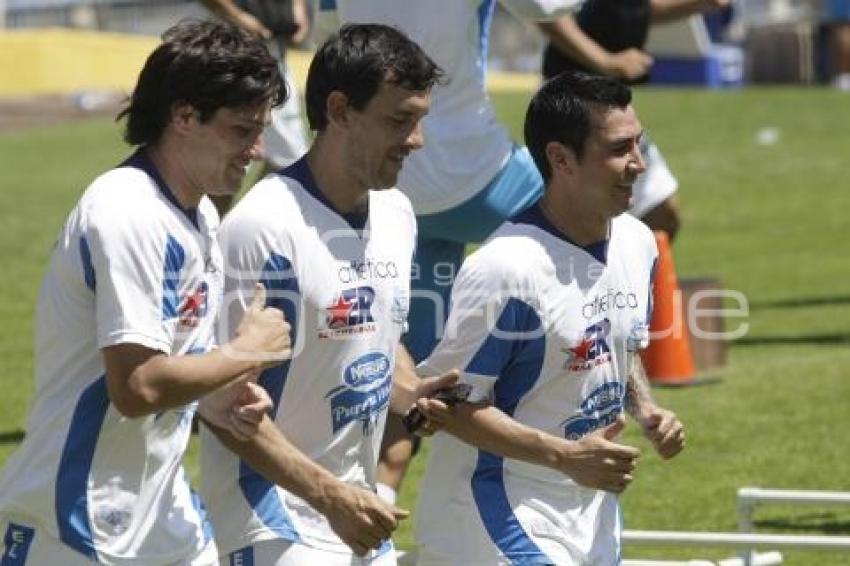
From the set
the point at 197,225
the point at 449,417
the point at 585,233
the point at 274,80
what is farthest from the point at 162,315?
the point at 585,233

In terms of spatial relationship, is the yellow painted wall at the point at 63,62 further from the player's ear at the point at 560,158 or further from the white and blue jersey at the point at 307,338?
the white and blue jersey at the point at 307,338

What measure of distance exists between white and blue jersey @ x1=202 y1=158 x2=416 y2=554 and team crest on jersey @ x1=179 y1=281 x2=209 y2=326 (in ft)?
1.06

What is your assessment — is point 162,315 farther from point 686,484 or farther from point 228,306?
point 686,484

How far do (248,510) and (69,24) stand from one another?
134 ft

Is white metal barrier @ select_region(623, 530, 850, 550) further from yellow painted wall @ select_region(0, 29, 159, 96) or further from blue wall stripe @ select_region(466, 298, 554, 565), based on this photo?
yellow painted wall @ select_region(0, 29, 159, 96)

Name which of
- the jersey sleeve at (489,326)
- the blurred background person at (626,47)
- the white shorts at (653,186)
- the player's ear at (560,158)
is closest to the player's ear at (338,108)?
the jersey sleeve at (489,326)

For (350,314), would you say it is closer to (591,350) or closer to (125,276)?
(591,350)

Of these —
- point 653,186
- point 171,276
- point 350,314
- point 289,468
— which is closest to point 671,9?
point 653,186

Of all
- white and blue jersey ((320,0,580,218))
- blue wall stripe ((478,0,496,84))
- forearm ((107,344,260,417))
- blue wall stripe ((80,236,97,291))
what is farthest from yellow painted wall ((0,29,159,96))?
forearm ((107,344,260,417))

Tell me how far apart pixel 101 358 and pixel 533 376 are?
1.31m

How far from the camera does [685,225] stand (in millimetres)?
19969

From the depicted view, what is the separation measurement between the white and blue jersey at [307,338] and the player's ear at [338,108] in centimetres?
15

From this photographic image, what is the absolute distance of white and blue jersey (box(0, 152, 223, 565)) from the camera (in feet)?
17.2

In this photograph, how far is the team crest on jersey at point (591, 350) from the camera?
6.20 metres
